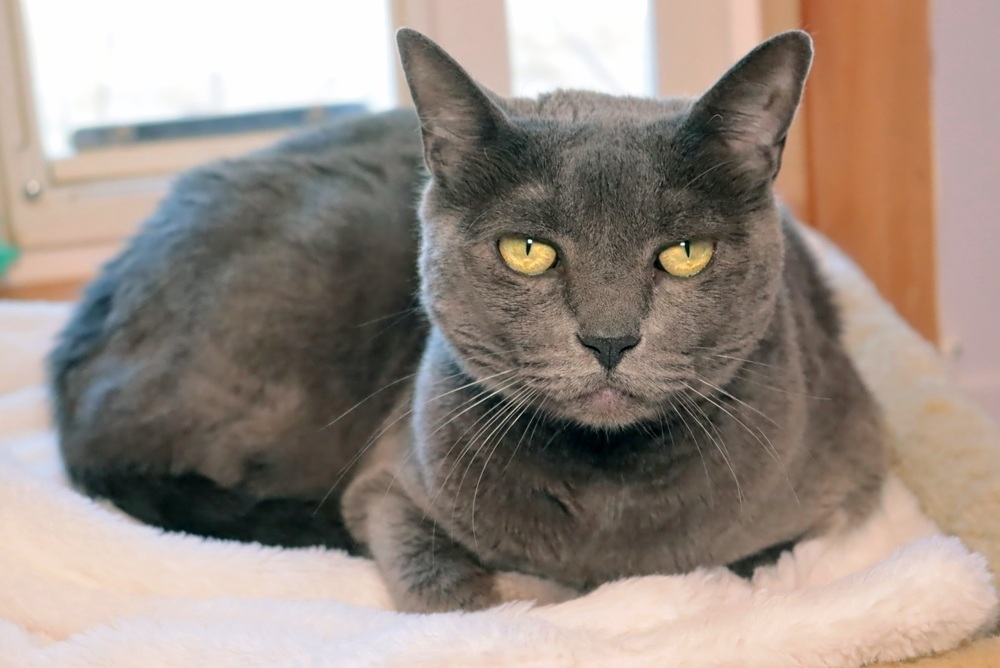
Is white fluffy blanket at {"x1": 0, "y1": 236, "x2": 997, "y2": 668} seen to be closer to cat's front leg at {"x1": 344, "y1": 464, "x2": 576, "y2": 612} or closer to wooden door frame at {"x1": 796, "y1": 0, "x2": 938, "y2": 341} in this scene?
cat's front leg at {"x1": 344, "y1": 464, "x2": 576, "y2": 612}

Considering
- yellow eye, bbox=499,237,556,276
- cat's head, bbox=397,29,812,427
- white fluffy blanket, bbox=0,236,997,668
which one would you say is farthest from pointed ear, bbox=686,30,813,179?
white fluffy blanket, bbox=0,236,997,668

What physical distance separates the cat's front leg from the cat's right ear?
0.40m

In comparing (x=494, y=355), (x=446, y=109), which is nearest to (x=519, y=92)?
(x=446, y=109)

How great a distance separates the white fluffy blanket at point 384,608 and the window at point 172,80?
1.30m

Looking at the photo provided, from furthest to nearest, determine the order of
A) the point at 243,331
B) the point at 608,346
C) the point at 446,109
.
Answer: the point at 243,331
the point at 446,109
the point at 608,346

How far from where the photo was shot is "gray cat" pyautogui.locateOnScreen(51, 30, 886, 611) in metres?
0.89

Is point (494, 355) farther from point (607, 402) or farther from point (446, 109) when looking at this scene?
point (446, 109)

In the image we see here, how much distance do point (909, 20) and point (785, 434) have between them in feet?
3.40

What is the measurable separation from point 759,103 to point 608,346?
0.92 ft

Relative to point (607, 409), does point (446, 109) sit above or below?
above

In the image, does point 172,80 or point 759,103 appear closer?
point 759,103

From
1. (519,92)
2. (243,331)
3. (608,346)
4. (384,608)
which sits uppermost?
(519,92)

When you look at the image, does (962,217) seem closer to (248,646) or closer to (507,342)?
(507,342)

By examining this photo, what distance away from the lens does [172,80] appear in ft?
7.87
